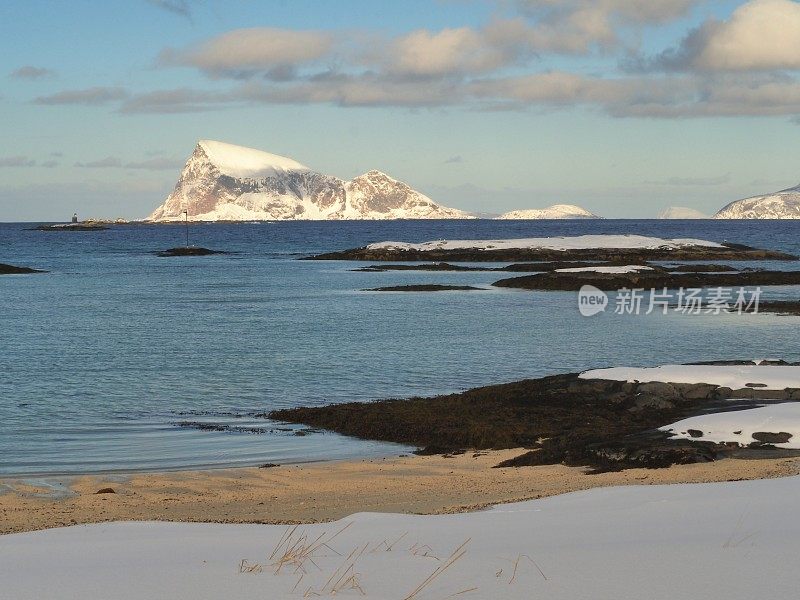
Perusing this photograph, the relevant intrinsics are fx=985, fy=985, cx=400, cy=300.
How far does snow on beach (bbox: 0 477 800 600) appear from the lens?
6340mm

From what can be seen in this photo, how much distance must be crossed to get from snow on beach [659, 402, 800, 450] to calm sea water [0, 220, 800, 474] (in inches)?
201

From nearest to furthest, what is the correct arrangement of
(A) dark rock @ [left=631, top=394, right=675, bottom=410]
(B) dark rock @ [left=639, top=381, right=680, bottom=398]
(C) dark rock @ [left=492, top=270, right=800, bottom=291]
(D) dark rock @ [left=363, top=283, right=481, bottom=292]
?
1. (A) dark rock @ [left=631, top=394, right=675, bottom=410]
2. (B) dark rock @ [left=639, top=381, right=680, bottom=398]
3. (D) dark rock @ [left=363, top=283, right=481, bottom=292]
4. (C) dark rock @ [left=492, top=270, right=800, bottom=291]

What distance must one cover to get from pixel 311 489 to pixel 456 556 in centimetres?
Result: 648

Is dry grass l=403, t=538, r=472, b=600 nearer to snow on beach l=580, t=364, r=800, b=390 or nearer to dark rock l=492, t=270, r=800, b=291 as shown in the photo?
snow on beach l=580, t=364, r=800, b=390

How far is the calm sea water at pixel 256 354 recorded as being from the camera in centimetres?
1714

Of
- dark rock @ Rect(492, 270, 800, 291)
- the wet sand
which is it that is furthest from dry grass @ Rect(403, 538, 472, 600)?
dark rock @ Rect(492, 270, 800, 291)

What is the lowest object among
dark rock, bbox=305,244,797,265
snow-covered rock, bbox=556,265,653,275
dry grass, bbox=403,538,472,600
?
dry grass, bbox=403,538,472,600

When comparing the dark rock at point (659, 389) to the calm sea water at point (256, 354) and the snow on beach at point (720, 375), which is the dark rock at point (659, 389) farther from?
the calm sea water at point (256, 354)

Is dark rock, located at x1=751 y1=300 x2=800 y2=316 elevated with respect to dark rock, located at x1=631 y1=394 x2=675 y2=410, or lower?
elevated

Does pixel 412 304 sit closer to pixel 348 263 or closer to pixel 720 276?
pixel 720 276

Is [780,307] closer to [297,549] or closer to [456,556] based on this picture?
[456,556]
